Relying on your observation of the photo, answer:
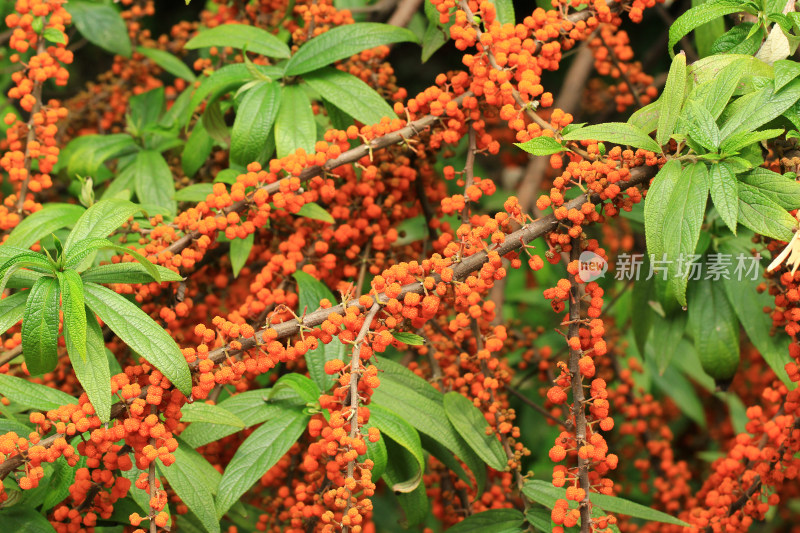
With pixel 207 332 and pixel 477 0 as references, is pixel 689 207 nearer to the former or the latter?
pixel 477 0

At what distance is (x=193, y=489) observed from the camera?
60.1 inches

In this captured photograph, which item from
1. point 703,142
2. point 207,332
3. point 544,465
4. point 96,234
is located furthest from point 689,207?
point 544,465

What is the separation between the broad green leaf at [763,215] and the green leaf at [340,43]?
943 millimetres

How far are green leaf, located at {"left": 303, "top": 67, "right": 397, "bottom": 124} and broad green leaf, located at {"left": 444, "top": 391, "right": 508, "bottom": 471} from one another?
689mm

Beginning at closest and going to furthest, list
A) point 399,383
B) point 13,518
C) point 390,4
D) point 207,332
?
1. point 207,332
2. point 13,518
3. point 399,383
4. point 390,4

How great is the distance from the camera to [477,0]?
5.60ft

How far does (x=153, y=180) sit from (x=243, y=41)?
0.45m

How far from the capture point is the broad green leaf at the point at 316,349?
1.75 metres

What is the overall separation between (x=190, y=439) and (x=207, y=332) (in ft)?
1.31

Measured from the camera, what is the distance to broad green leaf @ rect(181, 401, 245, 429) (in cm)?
149

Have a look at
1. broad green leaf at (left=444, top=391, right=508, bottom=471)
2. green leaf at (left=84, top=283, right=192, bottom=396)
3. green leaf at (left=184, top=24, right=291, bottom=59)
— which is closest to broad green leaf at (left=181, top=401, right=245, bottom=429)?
green leaf at (left=84, top=283, right=192, bottom=396)

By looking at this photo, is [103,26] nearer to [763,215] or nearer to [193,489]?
[193,489]

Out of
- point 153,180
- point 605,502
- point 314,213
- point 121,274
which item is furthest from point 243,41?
point 605,502

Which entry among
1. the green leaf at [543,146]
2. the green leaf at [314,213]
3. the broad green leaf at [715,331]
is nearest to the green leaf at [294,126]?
the green leaf at [314,213]
